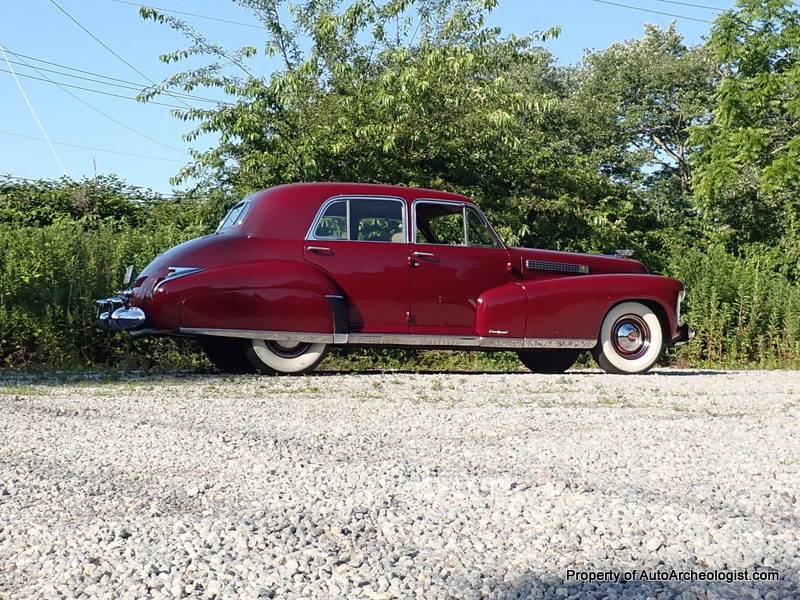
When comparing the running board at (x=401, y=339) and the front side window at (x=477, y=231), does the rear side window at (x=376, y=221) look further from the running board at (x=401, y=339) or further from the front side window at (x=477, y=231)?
the running board at (x=401, y=339)

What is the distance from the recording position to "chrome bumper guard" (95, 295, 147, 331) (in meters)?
8.66

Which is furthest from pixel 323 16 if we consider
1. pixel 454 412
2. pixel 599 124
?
pixel 599 124

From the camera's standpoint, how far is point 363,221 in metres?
9.41

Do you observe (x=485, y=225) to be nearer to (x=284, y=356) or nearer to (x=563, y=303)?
(x=563, y=303)

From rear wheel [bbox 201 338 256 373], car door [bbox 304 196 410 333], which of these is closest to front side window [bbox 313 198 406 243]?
car door [bbox 304 196 410 333]

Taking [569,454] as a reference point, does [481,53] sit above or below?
above

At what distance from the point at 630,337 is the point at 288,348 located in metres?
3.59

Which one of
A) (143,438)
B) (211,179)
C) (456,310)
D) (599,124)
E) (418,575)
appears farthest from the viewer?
(599,124)

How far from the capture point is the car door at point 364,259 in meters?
9.09

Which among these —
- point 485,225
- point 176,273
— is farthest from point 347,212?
point 176,273

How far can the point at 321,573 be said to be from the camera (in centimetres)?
285

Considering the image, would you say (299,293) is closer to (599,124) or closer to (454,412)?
(454,412)

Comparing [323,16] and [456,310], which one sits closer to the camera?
[456,310]

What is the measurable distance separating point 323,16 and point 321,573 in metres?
11.3
